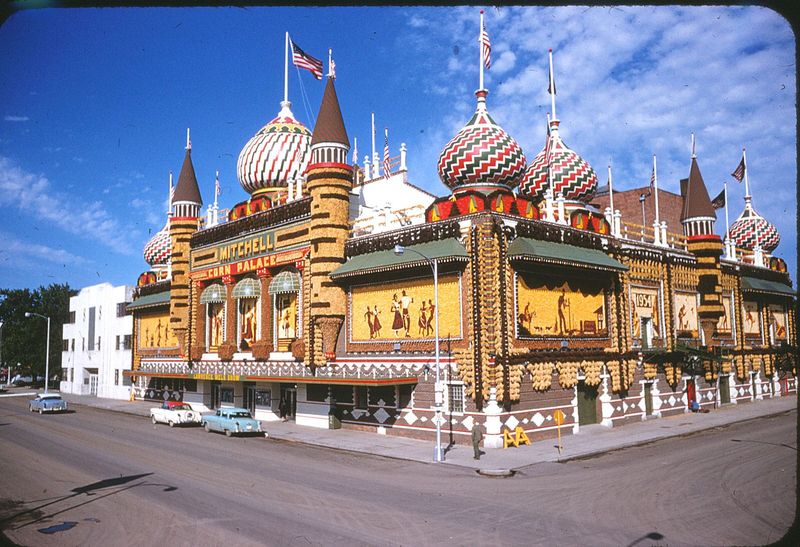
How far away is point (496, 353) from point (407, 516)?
13.8 m

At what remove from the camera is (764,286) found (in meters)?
49.0

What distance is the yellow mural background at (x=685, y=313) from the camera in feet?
135

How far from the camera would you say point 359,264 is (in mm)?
33844

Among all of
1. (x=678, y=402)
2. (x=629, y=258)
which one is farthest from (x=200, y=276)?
(x=678, y=402)

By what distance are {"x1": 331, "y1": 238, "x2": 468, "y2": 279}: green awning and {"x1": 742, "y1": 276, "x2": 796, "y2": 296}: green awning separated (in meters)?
28.6

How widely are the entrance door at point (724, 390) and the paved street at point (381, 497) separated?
17854 mm

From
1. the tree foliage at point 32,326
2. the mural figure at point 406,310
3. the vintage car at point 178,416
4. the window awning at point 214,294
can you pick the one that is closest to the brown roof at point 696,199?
the mural figure at point 406,310

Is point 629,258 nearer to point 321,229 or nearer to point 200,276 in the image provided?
point 321,229

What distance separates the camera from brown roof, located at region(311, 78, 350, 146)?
36250mm

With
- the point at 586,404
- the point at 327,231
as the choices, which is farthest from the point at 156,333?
the point at 586,404

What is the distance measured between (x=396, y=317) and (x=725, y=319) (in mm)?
26548

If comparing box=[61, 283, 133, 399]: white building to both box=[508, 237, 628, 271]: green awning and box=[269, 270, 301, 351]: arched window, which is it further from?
box=[508, 237, 628, 271]: green awning

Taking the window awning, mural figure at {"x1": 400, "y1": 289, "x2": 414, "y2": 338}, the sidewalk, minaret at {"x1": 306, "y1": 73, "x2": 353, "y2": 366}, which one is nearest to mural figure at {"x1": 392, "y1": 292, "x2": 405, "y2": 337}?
mural figure at {"x1": 400, "y1": 289, "x2": 414, "y2": 338}

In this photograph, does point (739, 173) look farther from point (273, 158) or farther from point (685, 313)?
point (273, 158)
